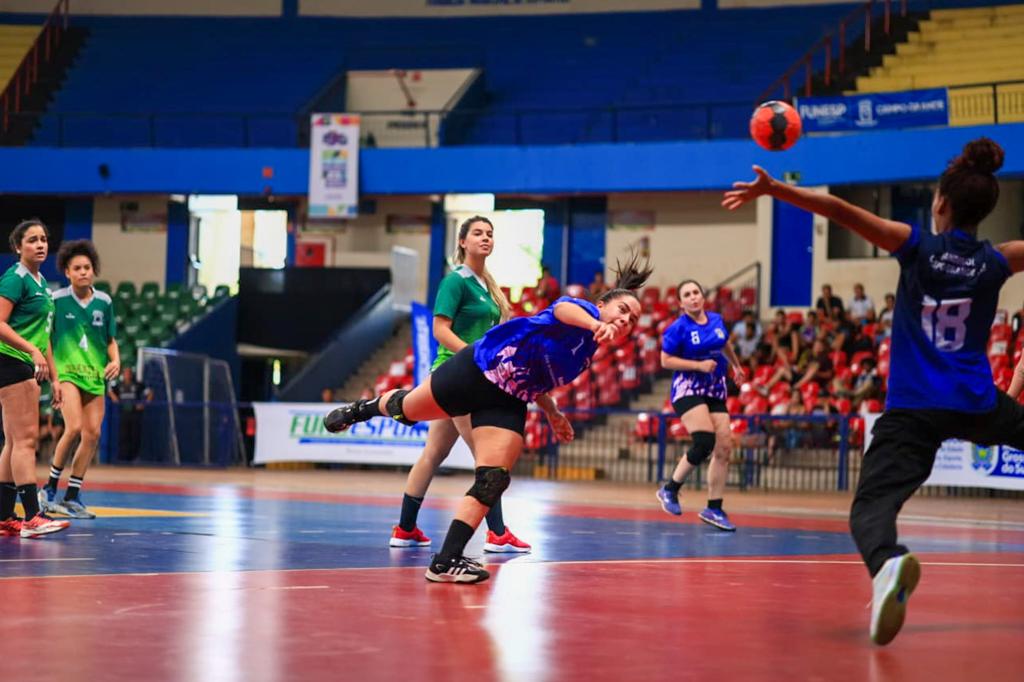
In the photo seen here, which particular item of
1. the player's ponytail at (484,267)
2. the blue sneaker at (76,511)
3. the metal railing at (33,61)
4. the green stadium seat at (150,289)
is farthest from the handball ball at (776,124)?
the metal railing at (33,61)

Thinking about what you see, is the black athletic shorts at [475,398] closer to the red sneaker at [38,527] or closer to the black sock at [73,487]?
the red sneaker at [38,527]

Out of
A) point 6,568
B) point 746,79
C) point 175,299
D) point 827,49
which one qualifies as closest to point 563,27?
point 746,79

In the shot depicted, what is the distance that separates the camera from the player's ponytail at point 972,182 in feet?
20.5

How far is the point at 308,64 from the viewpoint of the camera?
37219 mm

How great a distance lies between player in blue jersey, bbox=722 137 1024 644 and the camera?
6.12 metres

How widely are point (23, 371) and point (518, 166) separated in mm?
22804

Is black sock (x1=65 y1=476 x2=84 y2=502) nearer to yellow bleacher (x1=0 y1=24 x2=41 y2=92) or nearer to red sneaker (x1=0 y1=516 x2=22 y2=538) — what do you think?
red sneaker (x1=0 y1=516 x2=22 y2=538)

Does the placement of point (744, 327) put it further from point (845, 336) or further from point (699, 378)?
point (699, 378)

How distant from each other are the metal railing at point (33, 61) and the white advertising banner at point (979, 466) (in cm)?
2508

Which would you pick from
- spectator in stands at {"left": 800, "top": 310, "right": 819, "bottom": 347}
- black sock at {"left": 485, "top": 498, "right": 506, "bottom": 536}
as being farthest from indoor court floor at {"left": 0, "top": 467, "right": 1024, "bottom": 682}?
spectator in stands at {"left": 800, "top": 310, "right": 819, "bottom": 347}

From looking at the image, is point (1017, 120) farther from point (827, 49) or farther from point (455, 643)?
point (455, 643)

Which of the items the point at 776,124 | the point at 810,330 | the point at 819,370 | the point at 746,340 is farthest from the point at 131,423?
the point at 776,124

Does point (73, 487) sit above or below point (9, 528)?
above

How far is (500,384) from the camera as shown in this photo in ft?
25.8
